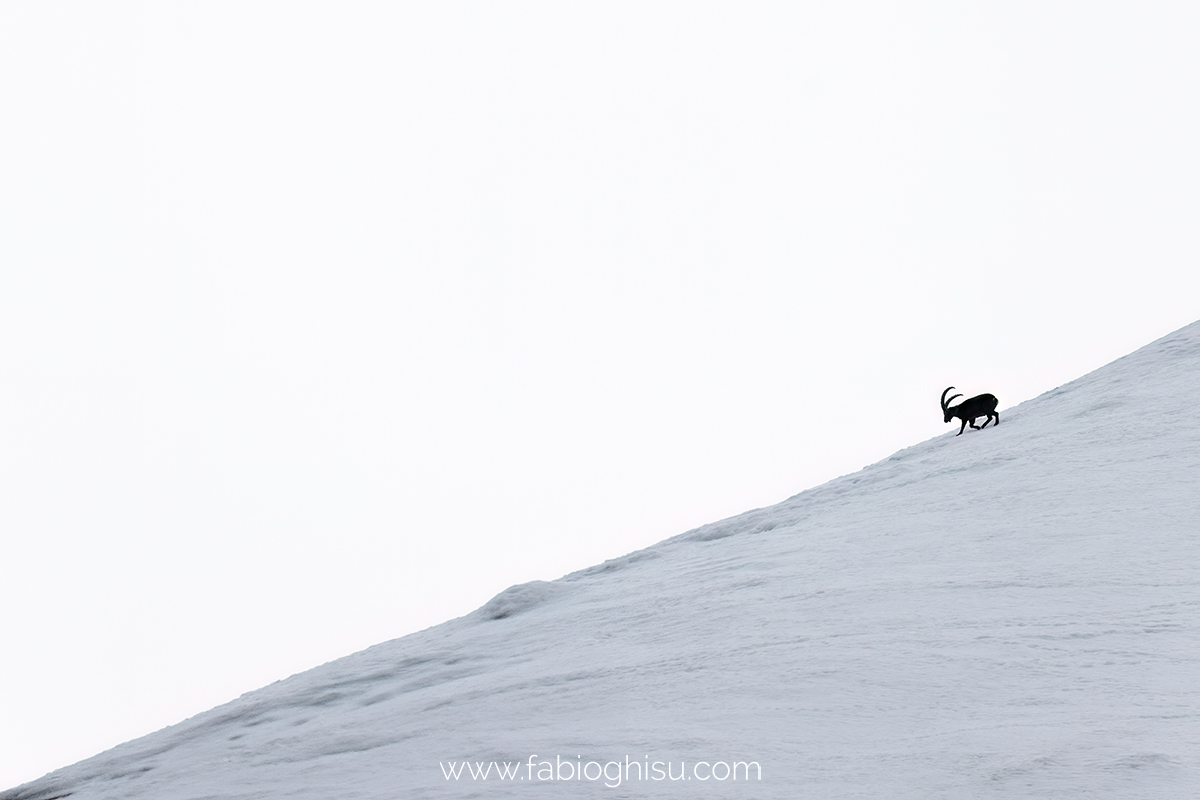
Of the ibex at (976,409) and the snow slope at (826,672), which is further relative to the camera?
the ibex at (976,409)

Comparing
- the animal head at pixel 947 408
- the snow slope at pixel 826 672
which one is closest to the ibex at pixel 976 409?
the animal head at pixel 947 408

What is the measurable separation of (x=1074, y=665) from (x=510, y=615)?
3.71 meters

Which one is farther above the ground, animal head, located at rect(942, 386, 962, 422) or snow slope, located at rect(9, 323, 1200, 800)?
animal head, located at rect(942, 386, 962, 422)

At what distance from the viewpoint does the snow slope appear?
3010mm

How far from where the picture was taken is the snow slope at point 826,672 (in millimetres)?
3010

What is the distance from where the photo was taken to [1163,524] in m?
4.87

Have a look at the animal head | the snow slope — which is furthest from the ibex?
the snow slope

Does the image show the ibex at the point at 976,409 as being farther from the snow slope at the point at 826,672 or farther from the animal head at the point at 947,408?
the snow slope at the point at 826,672

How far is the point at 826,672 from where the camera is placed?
380 cm

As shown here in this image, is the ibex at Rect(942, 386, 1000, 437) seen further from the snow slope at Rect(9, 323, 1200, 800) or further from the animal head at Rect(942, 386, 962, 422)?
the snow slope at Rect(9, 323, 1200, 800)

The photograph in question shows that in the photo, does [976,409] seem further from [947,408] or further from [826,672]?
[826,672]

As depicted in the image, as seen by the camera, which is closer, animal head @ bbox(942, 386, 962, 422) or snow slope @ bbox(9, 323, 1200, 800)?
snow slope @ bbox(9, 323, 1200, 800)

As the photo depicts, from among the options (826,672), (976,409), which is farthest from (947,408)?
(826,672)

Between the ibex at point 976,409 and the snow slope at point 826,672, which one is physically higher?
the ibex at point 976,409
